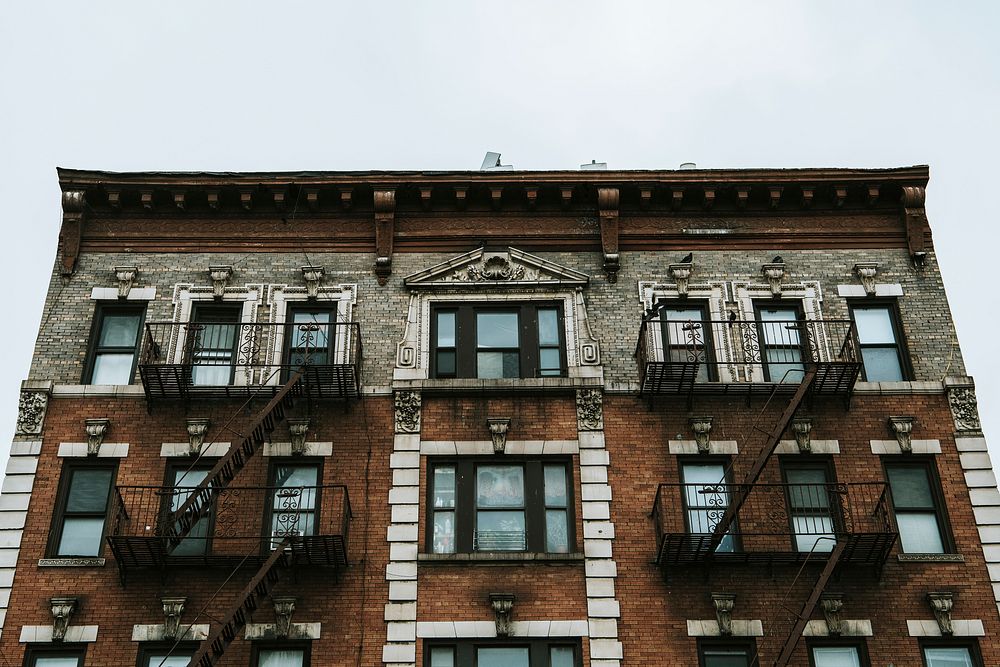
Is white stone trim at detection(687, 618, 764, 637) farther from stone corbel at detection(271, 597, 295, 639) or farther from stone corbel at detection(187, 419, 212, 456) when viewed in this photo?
stone corbel at detection(187, 419, 212, 456)

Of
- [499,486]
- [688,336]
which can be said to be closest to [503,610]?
[499,486]

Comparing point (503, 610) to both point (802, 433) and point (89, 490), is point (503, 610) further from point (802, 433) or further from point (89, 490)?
point (89, 490)

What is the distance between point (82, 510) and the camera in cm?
2023

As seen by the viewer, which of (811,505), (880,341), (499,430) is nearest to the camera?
(811,505)

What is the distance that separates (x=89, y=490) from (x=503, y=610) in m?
7.31

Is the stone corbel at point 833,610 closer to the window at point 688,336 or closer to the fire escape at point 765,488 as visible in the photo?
the fire escape at point 765,488

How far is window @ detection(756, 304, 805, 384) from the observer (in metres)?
21.8

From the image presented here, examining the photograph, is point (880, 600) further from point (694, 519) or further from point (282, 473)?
point (282, 473)

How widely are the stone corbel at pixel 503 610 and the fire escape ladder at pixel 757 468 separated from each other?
3.25 m

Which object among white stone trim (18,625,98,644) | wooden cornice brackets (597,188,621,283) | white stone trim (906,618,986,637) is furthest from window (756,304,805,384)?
white stone trim (18,625,98,644)

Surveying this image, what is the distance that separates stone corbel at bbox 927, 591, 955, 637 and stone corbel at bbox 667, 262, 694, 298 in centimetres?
691

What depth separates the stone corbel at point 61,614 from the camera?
61.6ft

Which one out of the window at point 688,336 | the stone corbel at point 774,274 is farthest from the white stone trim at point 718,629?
the stone corbel at point 774,274

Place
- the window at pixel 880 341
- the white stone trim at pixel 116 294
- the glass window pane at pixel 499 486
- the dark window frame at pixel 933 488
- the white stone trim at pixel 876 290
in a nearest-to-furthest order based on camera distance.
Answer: the dark window frame at pixel 933 488
the glass window pane at pixel 499 486
the window at pixel 880 341
the white stone trim at pixel 116 294
the white stone trim at pixel 876 290
